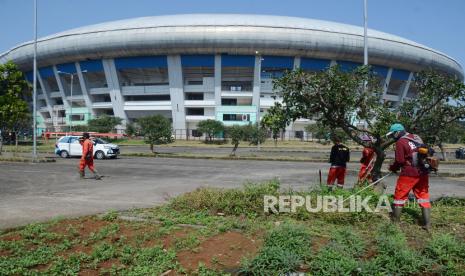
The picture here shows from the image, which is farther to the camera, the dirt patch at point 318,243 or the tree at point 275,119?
the tree at point 275,119

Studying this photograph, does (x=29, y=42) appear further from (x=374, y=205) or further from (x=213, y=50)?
(x=374, y=205)

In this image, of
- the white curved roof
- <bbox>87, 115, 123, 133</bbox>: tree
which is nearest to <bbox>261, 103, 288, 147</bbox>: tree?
the white curved roof

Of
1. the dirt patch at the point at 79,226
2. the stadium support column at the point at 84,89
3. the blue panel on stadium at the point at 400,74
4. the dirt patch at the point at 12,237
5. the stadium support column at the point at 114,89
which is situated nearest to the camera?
the dirt patch at the point at 12,237

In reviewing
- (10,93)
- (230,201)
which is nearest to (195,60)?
(10,93)

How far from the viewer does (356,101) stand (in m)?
8.23

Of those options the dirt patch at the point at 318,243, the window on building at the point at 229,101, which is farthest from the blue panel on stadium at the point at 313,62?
the dirt patch at the point at 318,243

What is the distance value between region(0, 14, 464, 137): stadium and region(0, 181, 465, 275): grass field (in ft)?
157

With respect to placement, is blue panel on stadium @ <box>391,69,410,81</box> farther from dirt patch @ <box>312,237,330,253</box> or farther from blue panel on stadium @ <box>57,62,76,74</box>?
dirt patch @ <box>312,237,330,253</box>

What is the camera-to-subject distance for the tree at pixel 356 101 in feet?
26.3

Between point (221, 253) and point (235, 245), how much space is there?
25 cm

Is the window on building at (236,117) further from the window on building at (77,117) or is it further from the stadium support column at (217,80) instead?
the window on building at (77,117)

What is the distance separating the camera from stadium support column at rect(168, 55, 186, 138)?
5922 centimetres

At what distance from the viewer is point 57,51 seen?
201 feet

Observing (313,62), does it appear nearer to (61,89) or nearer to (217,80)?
(217,80)
